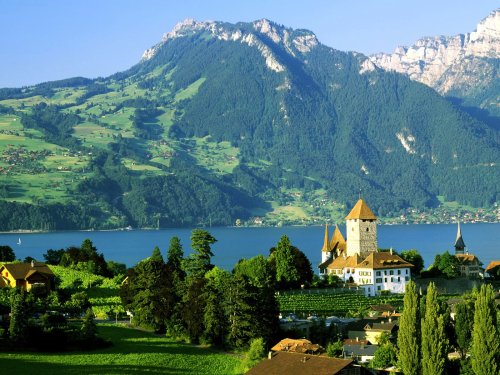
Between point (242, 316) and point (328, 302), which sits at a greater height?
point (242, 316)

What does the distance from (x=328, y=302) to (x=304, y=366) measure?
133 ft

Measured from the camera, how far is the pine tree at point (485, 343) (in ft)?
186

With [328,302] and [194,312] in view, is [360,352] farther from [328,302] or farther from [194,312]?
[328,302]

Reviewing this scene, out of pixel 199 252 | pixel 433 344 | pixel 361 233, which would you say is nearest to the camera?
pixel 433 344

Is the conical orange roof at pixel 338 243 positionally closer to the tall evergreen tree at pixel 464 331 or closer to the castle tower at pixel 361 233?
the castle tower at pixel 361 233

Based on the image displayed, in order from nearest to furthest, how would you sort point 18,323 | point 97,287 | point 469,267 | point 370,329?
1. point 18,323
2. point 370,329
3. point 97,287
4. point 469,267

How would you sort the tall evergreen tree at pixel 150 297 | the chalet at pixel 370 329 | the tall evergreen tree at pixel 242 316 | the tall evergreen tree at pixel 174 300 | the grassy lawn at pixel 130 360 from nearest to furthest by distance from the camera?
the grassy lawn at pixel 130 360, the tall evergreen tree at pixel 242 316, the tall evergreen tree at pixel 174 300, the tall evergreen tree at pixel 150 297, the chalet at pixel 370 329

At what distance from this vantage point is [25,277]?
76.9m

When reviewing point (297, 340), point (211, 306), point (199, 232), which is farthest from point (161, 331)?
point (199, 232)

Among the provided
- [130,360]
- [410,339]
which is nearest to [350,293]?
[410,339]

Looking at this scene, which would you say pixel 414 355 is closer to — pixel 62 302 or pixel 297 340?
pixel 297 340

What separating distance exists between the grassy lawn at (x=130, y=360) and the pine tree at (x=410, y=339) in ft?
35.8

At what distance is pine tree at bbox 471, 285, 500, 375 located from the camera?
186 feet

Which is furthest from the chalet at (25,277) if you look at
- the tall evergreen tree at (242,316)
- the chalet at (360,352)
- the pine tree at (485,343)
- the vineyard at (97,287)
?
the pine tree at (485,343)
